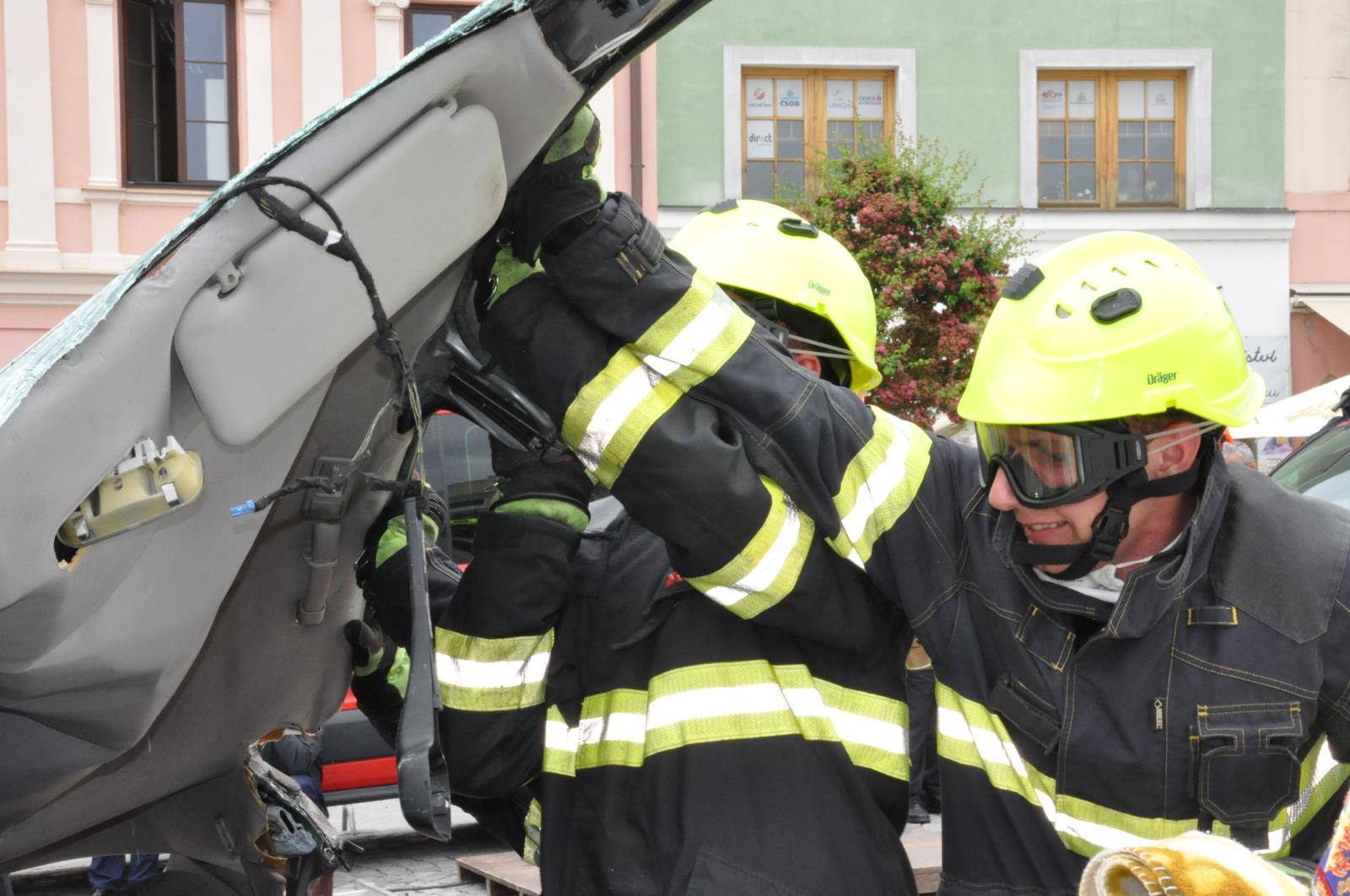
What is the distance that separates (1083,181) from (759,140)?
3.44m

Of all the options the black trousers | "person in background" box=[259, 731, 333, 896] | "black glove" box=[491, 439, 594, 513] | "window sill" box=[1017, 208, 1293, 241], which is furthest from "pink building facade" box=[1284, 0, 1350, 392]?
"black glove" box=[491, 439, 594, 513]

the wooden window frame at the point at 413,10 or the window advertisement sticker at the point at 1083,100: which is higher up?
the wooden window frame at the point at 413,10

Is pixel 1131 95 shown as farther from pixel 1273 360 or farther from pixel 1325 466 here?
pixel 1325 466

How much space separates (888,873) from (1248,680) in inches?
22.3

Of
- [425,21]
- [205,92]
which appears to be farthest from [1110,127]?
[205,92]

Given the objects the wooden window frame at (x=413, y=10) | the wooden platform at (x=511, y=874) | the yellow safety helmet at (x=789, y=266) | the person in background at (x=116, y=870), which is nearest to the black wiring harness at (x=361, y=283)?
the yellow safety helmet at (x=789, y=266)

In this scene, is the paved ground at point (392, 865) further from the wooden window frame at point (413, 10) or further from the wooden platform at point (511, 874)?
the wooden window frame at point (413, 10)

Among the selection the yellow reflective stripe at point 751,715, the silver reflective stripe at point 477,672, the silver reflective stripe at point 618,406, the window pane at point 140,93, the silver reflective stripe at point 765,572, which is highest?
the window pane at point 140,93

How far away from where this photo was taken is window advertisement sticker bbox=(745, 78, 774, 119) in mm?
13977

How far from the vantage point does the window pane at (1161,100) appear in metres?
14.4

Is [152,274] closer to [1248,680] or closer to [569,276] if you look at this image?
[569,276]

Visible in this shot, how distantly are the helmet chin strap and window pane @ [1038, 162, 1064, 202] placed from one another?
13.0 m

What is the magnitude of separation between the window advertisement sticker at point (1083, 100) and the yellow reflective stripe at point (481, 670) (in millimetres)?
13609

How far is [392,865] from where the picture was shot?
6.11 meters
